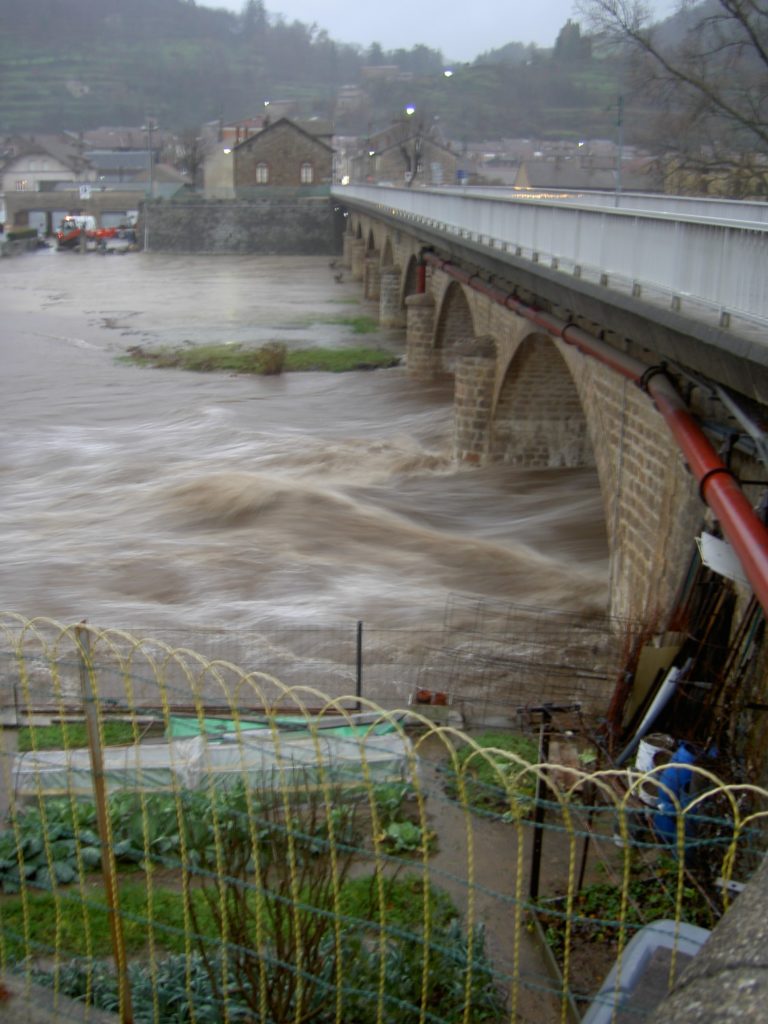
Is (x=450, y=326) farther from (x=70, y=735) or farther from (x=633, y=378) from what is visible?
(x=70, y=735)

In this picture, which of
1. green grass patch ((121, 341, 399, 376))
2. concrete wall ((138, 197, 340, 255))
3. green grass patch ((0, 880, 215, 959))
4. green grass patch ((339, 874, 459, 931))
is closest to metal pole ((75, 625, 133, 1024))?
green grass patch ((0, 880, 215, 959))

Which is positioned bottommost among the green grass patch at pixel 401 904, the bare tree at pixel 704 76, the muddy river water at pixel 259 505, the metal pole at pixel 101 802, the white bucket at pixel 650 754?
the muddy river water at pixel 259 505

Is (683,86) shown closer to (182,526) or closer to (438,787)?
(182,526)

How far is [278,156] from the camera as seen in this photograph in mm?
77188

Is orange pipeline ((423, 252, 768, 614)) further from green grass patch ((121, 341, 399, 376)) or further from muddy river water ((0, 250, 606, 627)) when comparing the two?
green grass patch ((121, 341, 399, 376))

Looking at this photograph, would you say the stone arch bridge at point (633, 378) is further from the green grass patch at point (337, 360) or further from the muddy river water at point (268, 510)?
the green grass patch at point (337, 360)

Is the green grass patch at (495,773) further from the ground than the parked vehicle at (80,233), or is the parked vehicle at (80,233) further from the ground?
the parked vehicle at (80,233)

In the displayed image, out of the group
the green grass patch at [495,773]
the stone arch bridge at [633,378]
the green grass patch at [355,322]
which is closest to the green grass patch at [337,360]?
the green grass patch at [355,322]

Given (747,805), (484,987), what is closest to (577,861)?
(747,805)

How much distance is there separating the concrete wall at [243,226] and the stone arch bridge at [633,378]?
45.9 meters

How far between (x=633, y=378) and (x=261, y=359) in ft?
69.6

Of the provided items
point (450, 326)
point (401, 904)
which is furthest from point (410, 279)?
point (401, 904)

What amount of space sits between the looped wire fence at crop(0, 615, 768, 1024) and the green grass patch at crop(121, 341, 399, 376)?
2201 centimetres

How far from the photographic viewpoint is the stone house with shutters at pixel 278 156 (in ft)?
251
